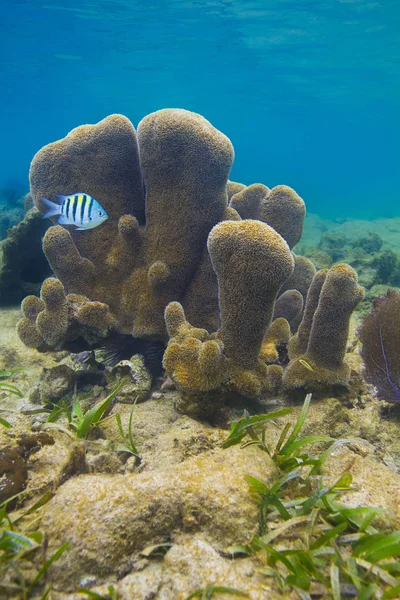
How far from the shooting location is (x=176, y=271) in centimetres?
376

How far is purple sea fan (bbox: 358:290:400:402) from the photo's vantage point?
306 centimetres

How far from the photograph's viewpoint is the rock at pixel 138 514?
161cm

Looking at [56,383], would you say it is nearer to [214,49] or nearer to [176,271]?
[176,271]

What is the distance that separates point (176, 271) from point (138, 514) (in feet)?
8.00

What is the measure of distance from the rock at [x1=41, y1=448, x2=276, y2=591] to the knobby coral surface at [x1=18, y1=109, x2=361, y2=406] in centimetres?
100

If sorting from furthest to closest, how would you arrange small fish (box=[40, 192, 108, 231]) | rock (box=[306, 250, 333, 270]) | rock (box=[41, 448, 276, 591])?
rock (box=[306, 250, 333, 270])
small fish (box=[40, 192, 108, 231])
rock (box=[41, 448, 276, 591])

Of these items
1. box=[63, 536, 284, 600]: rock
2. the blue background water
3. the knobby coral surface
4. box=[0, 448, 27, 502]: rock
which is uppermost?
the blue background water

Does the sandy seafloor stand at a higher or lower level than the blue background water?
lower

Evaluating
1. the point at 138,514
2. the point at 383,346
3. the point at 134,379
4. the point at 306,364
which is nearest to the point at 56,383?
the point at 134,379

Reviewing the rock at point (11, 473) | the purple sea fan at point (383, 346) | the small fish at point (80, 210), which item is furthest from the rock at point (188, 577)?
the small fish at point (80, 210)

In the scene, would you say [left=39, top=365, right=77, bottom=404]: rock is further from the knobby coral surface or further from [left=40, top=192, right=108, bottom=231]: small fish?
[left=40, top=192, right=108, bottom=231]: small fish

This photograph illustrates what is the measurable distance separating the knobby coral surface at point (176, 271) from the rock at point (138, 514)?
39.2 inches

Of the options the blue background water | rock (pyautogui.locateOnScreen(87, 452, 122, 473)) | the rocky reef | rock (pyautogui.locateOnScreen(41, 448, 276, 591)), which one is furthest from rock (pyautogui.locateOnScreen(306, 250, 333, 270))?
the blue background water

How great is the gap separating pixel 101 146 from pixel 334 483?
3755mm
